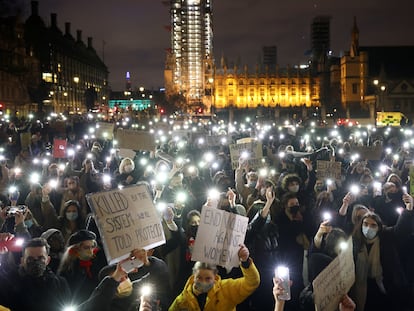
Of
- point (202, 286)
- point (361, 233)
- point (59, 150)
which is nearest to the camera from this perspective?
point (202, 286)

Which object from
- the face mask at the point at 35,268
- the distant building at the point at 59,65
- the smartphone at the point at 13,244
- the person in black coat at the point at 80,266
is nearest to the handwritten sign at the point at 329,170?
the person in black coat at the point at 80,266

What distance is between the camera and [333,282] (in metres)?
3.54

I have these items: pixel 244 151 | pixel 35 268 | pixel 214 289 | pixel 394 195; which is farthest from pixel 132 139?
pixel 214 289

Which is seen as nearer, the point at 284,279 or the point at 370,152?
the point at 284,279

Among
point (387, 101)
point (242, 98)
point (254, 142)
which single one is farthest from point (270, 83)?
point (254, 142)

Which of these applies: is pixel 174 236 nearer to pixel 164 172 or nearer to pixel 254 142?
pixel 164 172

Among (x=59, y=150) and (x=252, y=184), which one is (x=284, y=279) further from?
(x=59, y=150)

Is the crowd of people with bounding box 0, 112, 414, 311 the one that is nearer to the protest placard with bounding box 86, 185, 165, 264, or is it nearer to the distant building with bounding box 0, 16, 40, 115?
the protest placard with bounding box 86, 185, 165, 264

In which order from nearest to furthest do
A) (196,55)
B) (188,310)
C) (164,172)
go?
(188,310), (164,172), (196,55)

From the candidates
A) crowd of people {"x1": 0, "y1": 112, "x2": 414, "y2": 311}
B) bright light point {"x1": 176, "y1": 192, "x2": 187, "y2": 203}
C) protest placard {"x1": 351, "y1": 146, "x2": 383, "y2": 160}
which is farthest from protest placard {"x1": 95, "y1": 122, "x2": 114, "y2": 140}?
bright light point {"x1": 176, "y1": 192, "x2": 187, "y2": 203}

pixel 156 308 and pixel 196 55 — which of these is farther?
pixel 196 55

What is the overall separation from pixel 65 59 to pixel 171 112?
1669 centimetres

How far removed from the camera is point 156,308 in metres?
3.58

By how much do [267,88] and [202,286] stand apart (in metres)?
95.8
